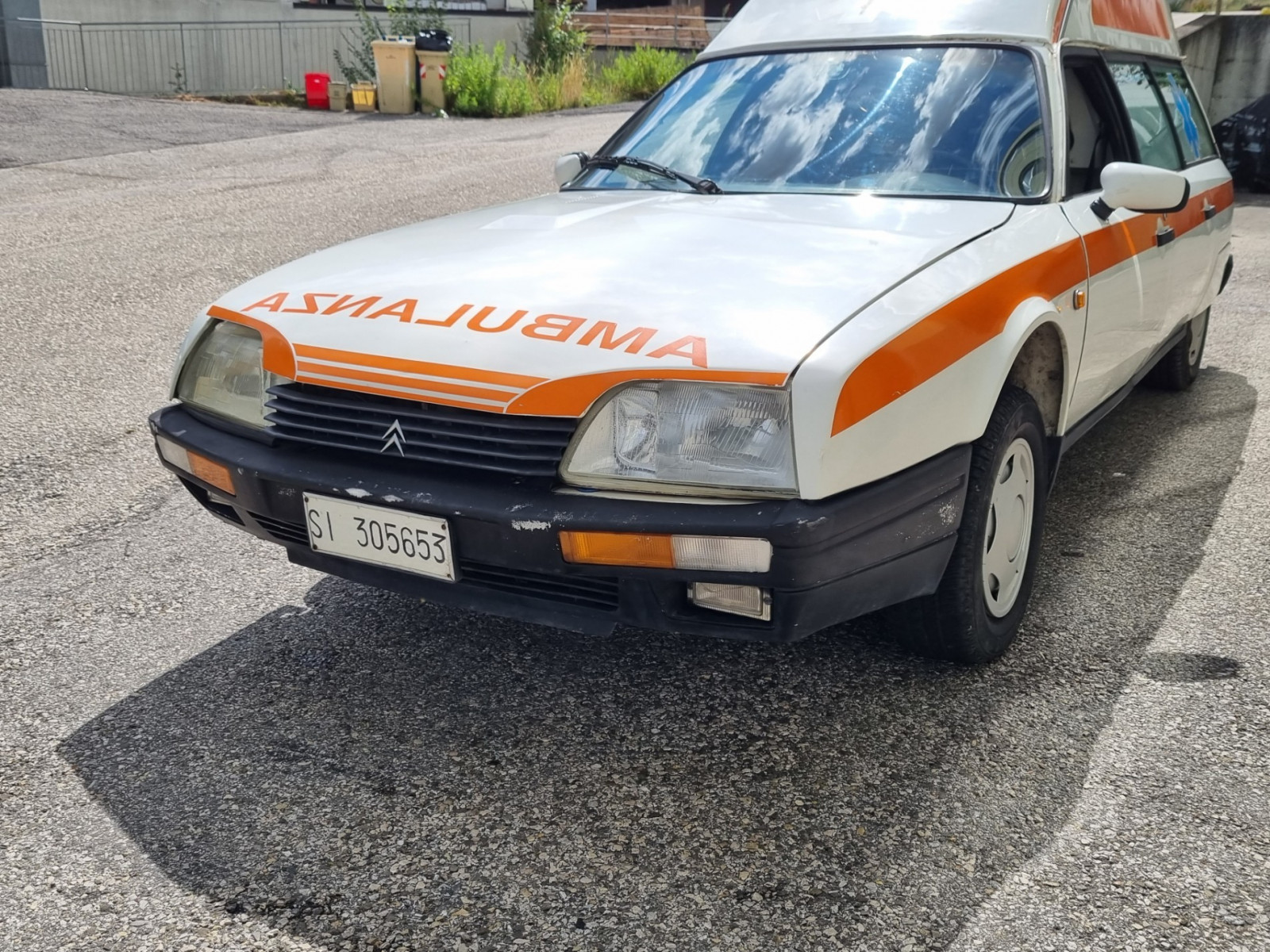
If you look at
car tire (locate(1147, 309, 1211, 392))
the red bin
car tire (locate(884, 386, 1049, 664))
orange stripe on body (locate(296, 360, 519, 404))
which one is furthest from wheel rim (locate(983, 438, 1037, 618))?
the red bin

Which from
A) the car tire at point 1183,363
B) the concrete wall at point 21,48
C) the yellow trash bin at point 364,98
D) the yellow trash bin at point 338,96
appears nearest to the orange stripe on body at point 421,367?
the car tire at point 1183,363

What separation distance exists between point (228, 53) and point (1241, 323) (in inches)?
714

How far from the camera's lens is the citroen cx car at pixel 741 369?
96.5 inches

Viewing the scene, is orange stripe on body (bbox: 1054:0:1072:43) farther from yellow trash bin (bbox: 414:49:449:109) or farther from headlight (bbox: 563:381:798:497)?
yellow trash bin (bbox: 414:49:449:109)

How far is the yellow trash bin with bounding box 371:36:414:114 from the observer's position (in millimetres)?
18203

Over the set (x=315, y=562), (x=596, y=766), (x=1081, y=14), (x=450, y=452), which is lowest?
(x=596, y=766)

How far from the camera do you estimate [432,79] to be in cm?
1848

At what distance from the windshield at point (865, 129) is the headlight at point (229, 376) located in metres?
1.39

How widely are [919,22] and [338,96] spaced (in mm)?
16036

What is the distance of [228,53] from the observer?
2092cm

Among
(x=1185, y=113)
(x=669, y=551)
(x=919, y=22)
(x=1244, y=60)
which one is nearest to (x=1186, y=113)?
(x=1185, y=113)

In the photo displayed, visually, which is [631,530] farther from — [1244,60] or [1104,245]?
[1244,60]

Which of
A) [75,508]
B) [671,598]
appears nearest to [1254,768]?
[671,598]

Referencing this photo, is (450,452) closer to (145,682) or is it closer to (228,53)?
(145,682)
